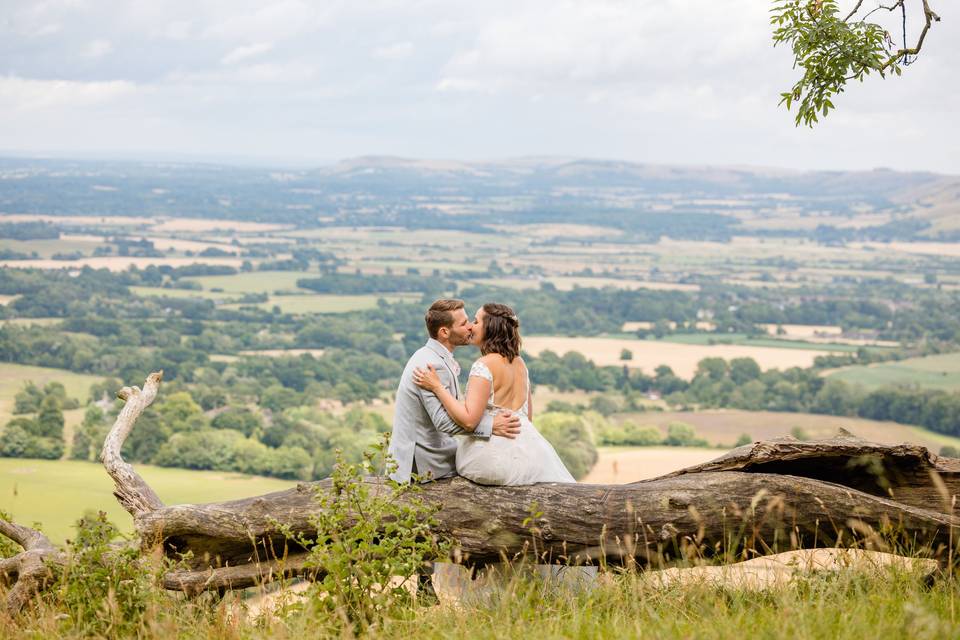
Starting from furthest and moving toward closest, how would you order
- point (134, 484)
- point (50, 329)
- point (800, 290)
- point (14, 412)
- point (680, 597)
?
point (800, 290) → point (50, 329) → point (14, 412) → point (134, 484) → point (680, 597)

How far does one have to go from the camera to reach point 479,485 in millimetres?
6531

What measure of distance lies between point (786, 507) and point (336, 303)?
102 metres

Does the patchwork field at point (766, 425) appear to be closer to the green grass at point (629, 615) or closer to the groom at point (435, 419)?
the groom at point (435, 419)

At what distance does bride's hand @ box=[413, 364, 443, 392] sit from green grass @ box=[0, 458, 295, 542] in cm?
2254

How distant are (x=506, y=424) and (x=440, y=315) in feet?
2.69

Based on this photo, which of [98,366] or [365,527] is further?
Answer: [98,366]

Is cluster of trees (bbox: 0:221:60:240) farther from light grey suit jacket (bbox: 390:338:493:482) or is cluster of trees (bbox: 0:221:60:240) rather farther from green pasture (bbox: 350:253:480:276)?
light grey suit jacket (bbox: 390:338:493:482)

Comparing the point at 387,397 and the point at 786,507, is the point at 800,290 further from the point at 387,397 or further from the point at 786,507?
the point at 786,507

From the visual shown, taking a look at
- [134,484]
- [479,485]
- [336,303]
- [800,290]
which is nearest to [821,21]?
[479,485]

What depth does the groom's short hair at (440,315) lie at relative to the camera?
6633 millimetres

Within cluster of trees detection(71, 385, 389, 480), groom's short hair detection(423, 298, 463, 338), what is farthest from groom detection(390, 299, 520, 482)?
cluster of trees detection(71, 385, 389, 480)

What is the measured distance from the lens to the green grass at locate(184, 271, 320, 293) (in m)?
112

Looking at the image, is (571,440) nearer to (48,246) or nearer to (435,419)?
(435,419)

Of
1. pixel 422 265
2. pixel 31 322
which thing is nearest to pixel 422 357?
pixel 31 322
